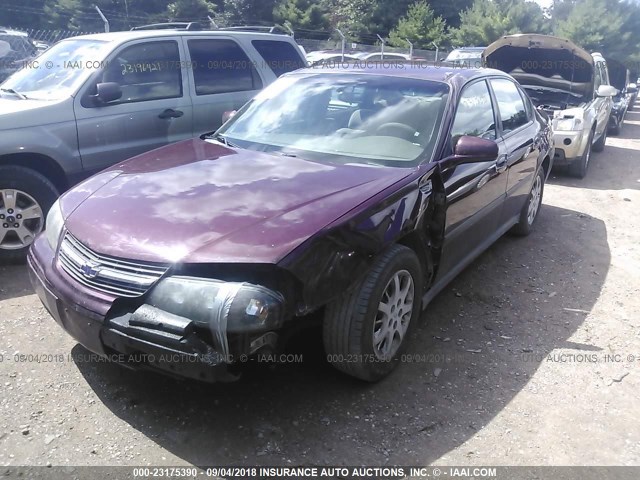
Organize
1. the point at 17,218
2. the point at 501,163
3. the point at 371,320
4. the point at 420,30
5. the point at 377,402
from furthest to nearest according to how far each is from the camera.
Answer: the point at 420,30 → the point at 17,218 → the point at 501,163 → the point at 377,402 → the point at 371,320

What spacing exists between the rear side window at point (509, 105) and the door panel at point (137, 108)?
2.92 metres

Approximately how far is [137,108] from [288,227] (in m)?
3.25

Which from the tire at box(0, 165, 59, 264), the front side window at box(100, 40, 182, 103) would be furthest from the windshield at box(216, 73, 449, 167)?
the tire at box(0, 165, 59, 264)

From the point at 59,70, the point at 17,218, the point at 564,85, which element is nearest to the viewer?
the point at 17,218

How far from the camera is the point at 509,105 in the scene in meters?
4.81

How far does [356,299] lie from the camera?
106 inches

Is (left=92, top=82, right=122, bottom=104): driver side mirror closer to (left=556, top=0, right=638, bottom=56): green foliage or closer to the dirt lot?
the dirt lot

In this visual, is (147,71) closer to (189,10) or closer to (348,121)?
(348,121)

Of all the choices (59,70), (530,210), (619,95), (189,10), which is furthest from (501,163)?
(189,10)

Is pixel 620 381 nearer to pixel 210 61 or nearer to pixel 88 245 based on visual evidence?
pixel 88 245

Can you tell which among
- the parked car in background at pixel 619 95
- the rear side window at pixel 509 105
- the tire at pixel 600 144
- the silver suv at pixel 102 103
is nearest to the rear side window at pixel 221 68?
the silver suv at pixel 102 103

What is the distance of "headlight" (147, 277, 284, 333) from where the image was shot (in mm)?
2219

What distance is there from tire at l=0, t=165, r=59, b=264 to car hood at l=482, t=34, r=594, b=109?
766 cm

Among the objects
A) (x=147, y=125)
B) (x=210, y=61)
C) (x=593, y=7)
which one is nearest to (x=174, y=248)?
(x=147, y=125)
